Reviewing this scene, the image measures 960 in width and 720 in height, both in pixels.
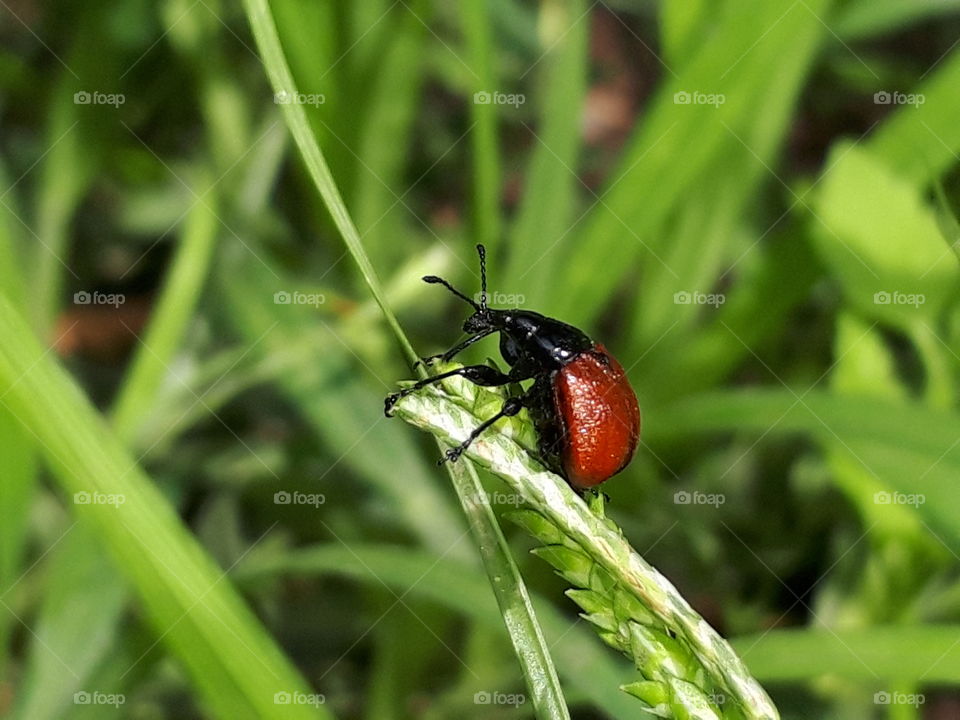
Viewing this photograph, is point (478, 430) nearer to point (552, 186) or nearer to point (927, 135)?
point (552, 186)

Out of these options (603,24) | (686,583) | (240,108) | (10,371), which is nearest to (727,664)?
(10,371)

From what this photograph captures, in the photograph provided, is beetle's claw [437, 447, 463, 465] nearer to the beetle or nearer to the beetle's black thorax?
the beetle

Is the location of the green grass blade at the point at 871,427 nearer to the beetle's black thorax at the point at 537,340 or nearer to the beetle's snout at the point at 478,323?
the beetle's black thorax at the point at 537,340

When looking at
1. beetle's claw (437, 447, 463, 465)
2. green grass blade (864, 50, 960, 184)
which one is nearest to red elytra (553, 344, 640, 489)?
beetle's claw (437, 447, 463, 465)

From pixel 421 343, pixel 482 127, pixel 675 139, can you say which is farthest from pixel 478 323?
pixel 421 343

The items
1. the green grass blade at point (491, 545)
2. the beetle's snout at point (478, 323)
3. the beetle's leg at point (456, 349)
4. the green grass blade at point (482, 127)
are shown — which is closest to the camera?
the green grass blade at point (491, 545)

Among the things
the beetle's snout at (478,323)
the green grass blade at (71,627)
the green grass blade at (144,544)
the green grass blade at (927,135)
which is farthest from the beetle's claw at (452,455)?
the green grass blade at (927,135)
